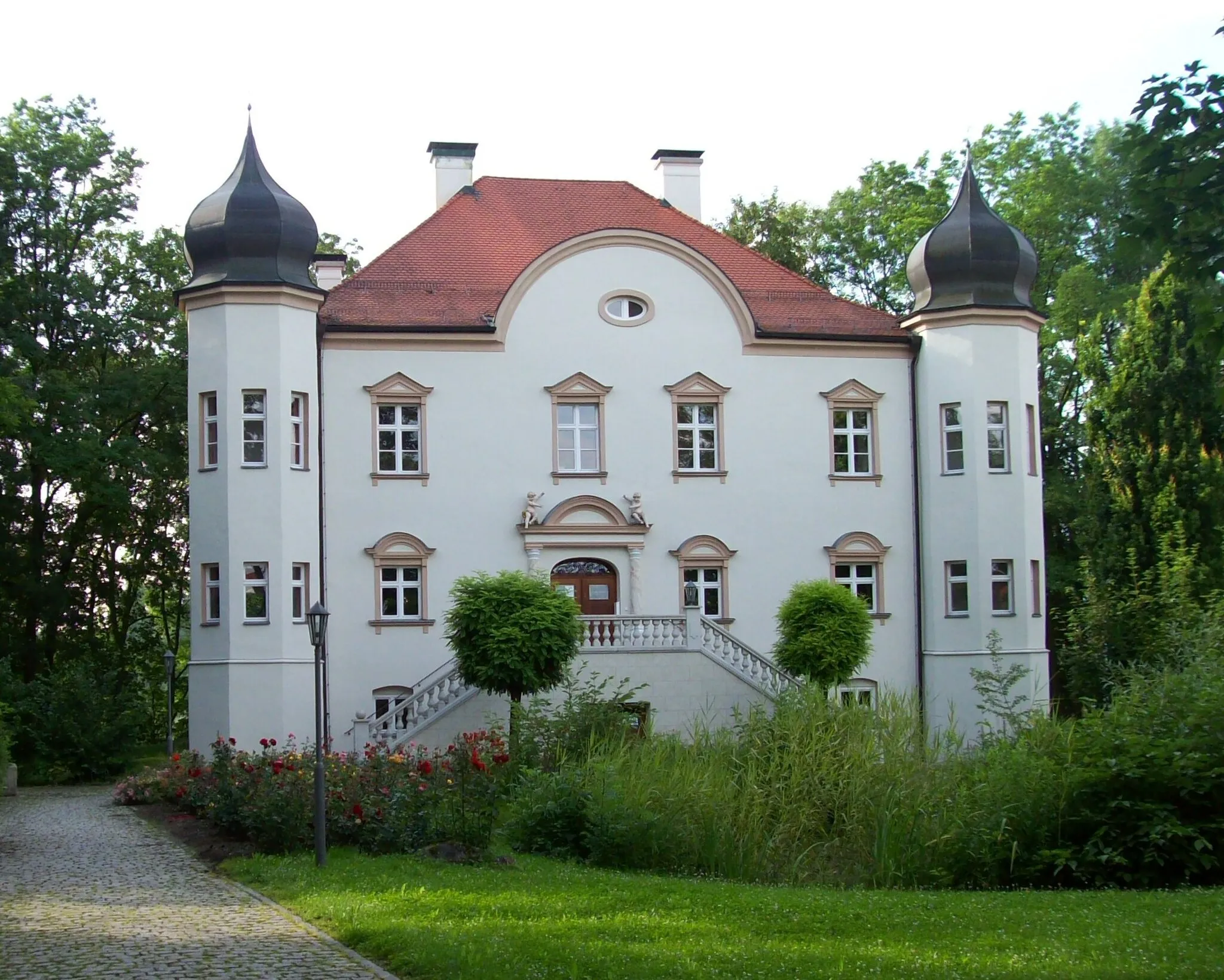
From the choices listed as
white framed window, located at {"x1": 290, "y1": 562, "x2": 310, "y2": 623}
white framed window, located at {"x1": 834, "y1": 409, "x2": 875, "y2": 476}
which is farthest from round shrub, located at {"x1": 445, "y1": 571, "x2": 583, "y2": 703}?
white framed window, located at {"x1": 834, "y1": 409, "x2": 875, "y2": 476}

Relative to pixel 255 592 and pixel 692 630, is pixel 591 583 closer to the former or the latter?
pixel 692 630

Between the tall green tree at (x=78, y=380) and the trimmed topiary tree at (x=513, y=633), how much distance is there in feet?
43.7

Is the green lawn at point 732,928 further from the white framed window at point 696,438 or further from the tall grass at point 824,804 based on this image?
the white framed window at point 696,438

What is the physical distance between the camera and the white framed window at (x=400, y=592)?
27.0 m

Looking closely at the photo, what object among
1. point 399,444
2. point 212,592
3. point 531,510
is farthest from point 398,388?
point 212,592

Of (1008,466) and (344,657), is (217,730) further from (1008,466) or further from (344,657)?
(1008,466)

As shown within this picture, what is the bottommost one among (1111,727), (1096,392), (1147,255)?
(1111,727)

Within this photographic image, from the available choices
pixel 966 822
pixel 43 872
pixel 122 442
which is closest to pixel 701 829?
pixel 966 822

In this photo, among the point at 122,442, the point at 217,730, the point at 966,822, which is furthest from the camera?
the point at 122,442

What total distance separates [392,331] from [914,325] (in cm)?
969

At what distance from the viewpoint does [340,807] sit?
54.2 ft

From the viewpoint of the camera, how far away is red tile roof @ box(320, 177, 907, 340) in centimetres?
2792

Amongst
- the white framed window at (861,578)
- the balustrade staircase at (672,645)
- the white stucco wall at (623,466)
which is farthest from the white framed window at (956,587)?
the balustrade staircase at (672,645)

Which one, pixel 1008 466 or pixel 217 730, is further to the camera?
pixel 1008 466
